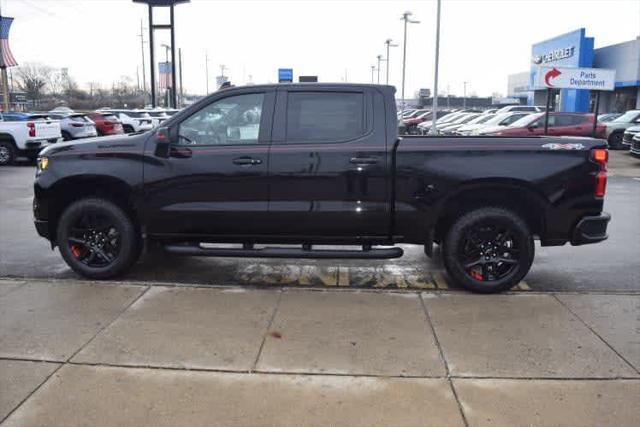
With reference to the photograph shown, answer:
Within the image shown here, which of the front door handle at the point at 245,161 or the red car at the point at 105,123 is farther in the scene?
the red car at the point at 105,123

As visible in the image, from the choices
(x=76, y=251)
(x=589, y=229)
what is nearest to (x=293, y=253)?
(x=76, y=251)

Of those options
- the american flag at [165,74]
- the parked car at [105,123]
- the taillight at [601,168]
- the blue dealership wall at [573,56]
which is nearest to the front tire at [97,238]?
the taillight at [601,168]

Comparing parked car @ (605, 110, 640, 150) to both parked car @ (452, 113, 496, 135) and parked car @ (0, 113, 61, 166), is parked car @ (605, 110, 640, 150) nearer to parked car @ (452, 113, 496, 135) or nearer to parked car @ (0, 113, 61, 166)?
parked car @ (452, 113, 496, 135)

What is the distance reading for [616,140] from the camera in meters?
23.9

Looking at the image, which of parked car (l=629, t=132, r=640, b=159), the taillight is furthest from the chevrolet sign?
the taillight

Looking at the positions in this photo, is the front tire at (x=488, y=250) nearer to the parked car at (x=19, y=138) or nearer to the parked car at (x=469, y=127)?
the parked car at (x=19, y=138)

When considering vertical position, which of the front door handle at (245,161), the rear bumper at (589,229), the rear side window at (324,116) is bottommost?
the rear bumper at (589,229)

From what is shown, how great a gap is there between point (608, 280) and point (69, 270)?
18.3 ft

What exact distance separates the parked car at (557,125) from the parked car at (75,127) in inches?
566

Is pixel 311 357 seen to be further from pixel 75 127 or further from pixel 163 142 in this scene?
pixel 75 127

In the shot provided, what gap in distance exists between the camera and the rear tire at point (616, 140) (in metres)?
23.7

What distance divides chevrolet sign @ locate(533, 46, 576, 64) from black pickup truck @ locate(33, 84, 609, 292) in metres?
41.9

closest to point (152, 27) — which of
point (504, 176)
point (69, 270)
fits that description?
point (69, 270)

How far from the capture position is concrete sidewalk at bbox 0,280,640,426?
11.1 ft
